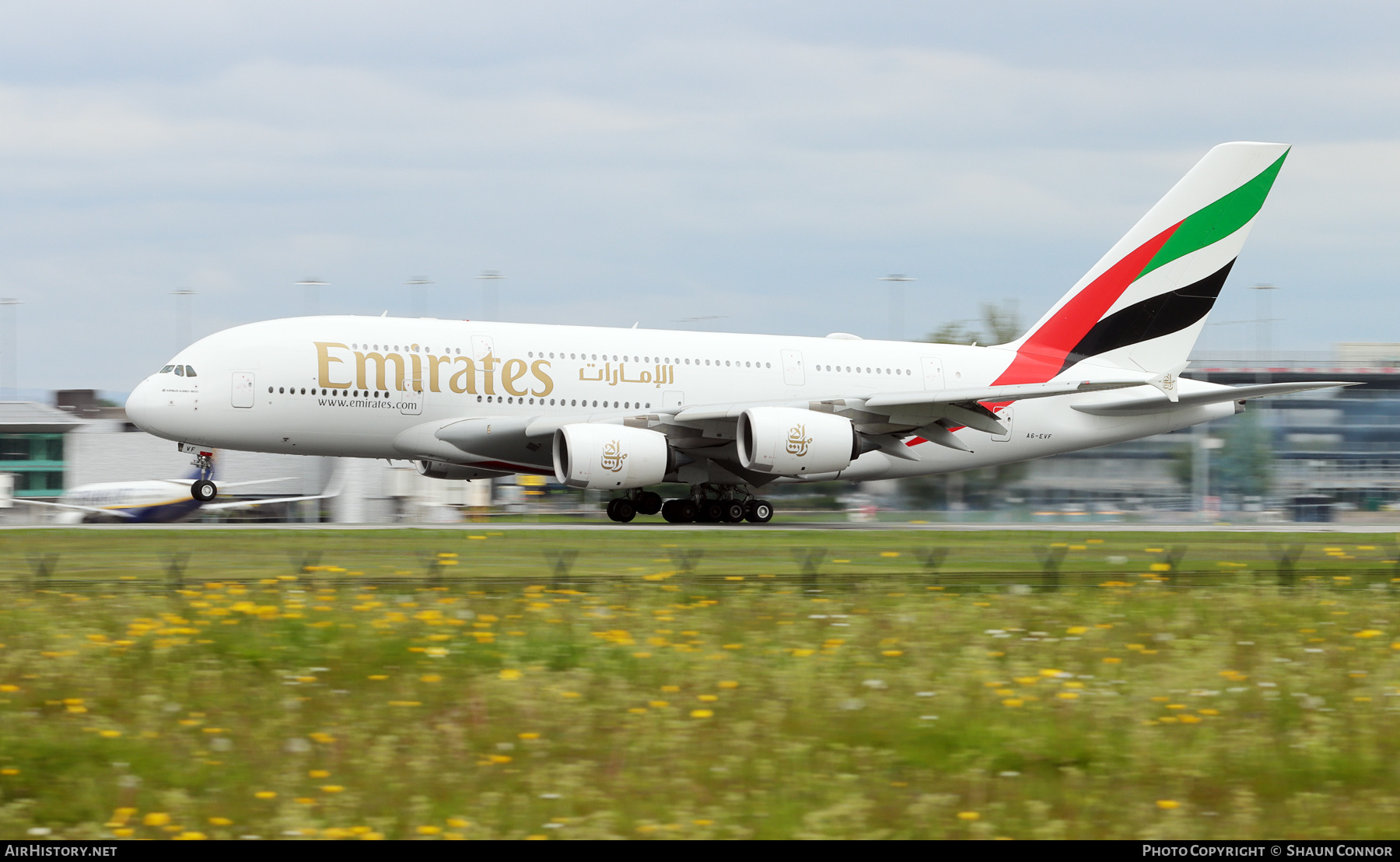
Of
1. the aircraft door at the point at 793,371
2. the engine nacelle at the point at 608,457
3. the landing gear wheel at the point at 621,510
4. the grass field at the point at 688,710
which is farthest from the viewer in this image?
the aircraft door at the point at 793,371

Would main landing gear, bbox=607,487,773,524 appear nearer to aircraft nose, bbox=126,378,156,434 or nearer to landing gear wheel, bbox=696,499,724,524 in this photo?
landing gear wheel, bbox=696,499,724,524

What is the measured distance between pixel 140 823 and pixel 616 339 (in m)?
25.2

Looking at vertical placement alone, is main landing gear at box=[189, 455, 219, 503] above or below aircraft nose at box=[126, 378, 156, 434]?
below

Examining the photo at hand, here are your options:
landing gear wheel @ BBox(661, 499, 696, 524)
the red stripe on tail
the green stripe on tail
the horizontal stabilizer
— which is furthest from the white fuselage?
the green stripe on tail

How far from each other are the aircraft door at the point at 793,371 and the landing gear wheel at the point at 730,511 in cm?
322

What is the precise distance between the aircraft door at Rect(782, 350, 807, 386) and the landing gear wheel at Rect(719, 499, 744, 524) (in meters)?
3.22

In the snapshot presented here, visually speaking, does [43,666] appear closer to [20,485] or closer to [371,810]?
[371,810]

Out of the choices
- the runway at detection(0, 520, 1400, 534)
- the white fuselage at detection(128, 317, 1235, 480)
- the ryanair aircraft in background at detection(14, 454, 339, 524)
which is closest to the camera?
the runway at detection(0, 520, 1400, 534)

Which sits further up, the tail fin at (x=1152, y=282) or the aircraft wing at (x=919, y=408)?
the tail fin at (x=1152, y=282)

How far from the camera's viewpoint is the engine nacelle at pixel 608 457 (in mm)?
28047

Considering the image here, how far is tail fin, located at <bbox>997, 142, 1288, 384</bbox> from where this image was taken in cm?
3462

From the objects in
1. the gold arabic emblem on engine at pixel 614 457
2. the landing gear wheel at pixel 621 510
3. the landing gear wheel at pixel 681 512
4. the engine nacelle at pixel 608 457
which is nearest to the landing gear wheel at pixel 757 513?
the landing gear wheel at pixel 681 512

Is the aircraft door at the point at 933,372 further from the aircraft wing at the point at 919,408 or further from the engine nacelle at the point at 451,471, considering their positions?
the engine nacelle at the point at 451,471

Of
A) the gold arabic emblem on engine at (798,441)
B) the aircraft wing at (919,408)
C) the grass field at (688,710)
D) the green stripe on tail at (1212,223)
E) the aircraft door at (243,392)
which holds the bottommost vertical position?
the grass field at (688,710)
